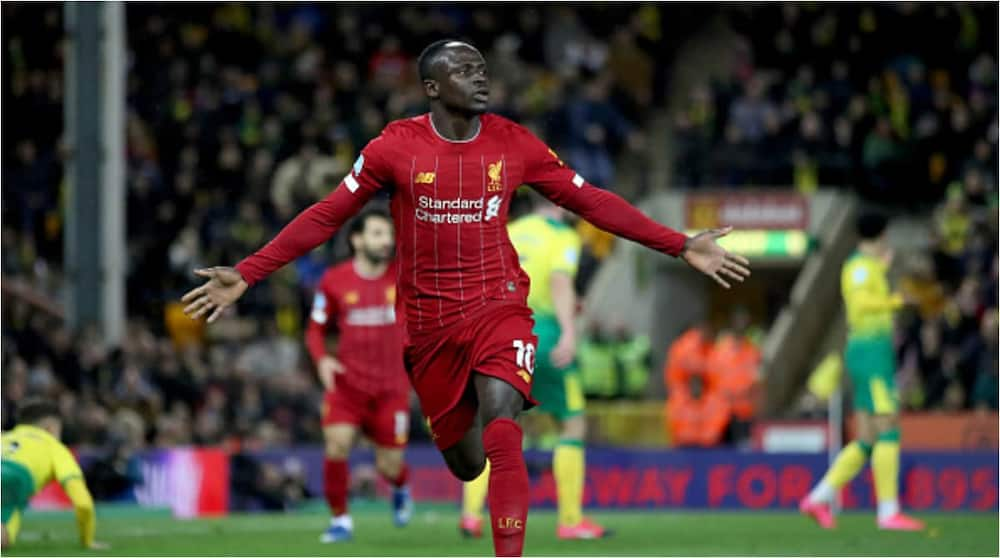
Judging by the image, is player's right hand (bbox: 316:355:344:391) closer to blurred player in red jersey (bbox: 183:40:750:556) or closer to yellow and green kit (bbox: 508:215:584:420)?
yellow and green kit (bbox: 508:215:584:420)

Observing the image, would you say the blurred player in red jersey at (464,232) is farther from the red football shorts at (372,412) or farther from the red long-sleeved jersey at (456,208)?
the red football shorts at (372,412)

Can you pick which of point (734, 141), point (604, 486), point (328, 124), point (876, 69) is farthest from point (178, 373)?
point (876, 69)

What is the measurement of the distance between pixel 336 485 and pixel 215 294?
17.5ft

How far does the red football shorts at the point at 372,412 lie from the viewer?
15.4 meters

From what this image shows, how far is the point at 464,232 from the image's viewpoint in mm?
10391

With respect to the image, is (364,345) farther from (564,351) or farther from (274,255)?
(274,255)

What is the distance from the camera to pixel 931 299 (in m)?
25.6

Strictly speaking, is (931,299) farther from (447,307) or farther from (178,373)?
(447,307)

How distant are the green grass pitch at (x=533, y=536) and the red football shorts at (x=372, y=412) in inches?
27.2

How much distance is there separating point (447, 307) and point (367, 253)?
16.3ft

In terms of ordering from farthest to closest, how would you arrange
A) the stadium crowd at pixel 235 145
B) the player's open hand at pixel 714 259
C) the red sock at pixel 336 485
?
the stadium crowd at pixel 235 145
the red sock at pixel 336 485
the player's open hand at pixel 714 259

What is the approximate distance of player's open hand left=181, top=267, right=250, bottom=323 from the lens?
982 cm

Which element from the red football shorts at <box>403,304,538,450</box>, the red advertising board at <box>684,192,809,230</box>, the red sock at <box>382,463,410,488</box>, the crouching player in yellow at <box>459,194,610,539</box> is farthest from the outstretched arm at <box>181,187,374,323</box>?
the red advertising board at <box>684,192,809,230</box>

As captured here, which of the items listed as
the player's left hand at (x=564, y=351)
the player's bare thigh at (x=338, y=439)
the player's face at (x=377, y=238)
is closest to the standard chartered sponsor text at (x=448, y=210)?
the player's left hand at (x=564, y=351)
